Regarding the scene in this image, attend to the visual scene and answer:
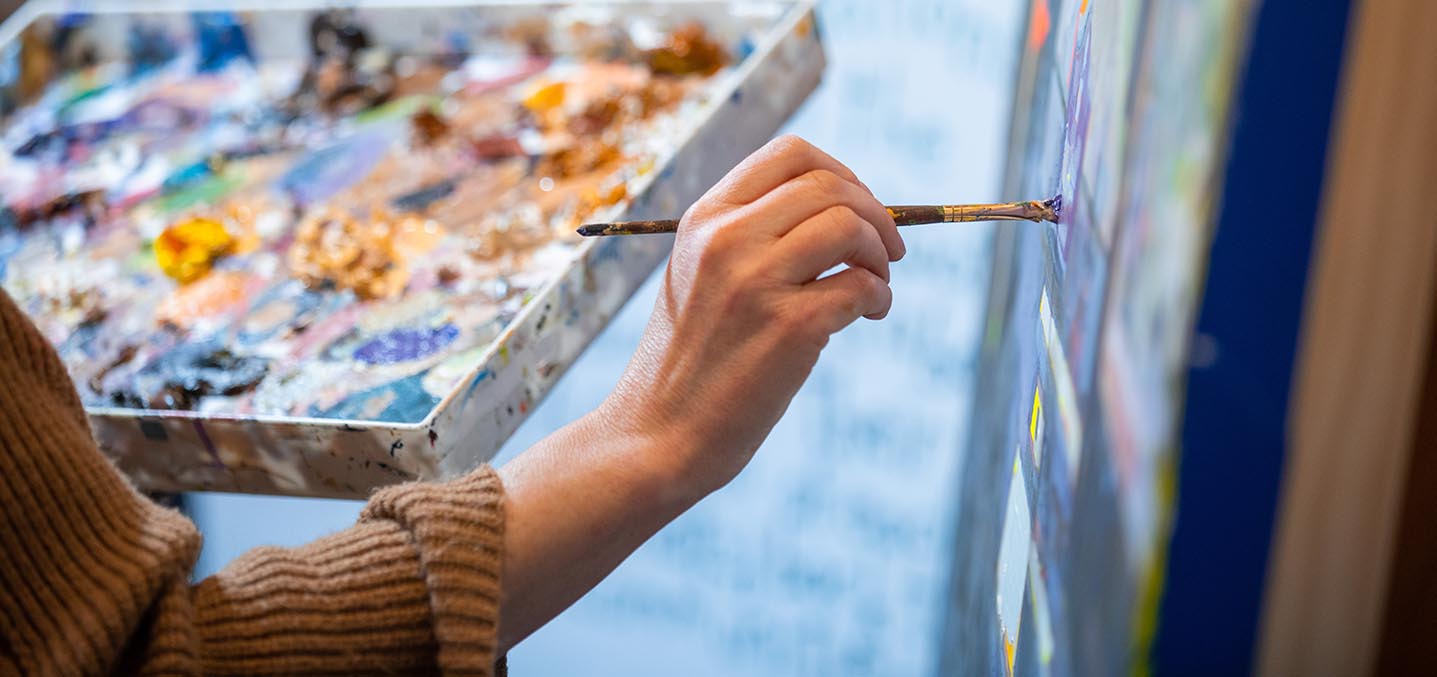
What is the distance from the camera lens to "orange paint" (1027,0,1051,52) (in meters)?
0.89

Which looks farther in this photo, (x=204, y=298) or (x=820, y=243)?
(x=204, y=298)

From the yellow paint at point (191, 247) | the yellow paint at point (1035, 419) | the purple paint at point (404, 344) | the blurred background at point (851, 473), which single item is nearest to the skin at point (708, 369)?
the yellow paint at point (1035, 419)

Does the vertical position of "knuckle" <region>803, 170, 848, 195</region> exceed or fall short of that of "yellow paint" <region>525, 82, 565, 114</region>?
it exceeds it

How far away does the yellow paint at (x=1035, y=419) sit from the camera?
2.15 ft

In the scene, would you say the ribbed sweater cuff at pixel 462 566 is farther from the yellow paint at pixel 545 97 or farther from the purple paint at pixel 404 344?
the yellow paint at pixel 545 97

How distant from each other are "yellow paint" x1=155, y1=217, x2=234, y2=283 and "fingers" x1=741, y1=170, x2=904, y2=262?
55 centimetres

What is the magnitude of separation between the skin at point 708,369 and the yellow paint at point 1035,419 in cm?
10

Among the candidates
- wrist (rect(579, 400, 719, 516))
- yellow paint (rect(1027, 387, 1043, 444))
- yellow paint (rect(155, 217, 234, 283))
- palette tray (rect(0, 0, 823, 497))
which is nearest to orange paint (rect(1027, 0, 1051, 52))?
palette tray (rect(0, 0, 823, 497))

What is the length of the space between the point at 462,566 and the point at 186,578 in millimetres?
128

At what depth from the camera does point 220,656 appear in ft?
1.90

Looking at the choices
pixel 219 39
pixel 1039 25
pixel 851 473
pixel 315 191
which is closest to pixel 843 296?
pixel 1039 25

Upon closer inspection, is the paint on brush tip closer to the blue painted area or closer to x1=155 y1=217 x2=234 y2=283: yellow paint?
the blue painted area

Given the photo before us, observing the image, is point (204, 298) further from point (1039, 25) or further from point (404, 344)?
point (1039, 25)

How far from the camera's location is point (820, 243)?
1.91 feet
